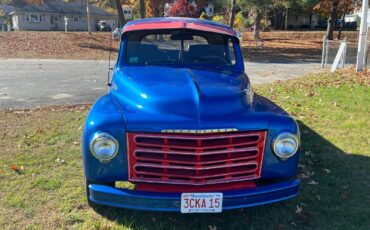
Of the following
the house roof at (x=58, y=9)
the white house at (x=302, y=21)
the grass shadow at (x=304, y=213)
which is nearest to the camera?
the grass shadow at (x=304, y=213)

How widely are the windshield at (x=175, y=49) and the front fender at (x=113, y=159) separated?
159 cm

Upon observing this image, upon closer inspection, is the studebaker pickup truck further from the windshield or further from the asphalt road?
the asphalt road

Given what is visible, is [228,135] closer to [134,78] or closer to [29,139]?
[134,78]

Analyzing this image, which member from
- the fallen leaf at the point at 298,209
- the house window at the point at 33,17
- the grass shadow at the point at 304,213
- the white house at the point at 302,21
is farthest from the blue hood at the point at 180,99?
the white house at the point at 302,21

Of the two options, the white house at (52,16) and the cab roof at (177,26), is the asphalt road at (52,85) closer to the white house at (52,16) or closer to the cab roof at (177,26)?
the cab roof at (177,26)

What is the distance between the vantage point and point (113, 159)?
355cm

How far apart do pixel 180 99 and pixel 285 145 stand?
3.44 feet

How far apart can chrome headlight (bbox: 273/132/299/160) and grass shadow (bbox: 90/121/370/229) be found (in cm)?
77

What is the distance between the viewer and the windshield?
5105 millimetres

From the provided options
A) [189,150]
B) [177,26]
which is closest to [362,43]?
[177,26]

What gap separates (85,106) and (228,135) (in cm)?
590

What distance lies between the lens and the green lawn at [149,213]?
3990 mm

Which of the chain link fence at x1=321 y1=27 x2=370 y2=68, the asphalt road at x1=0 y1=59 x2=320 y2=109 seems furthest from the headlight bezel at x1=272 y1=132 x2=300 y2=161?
the chain link fence at x1=321 y1=27 x2=370 y2=68

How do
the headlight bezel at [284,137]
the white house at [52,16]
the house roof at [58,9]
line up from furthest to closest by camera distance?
the house roof at [58,9] → the white house at [52,16] → the headlight bezel at [284,137]
